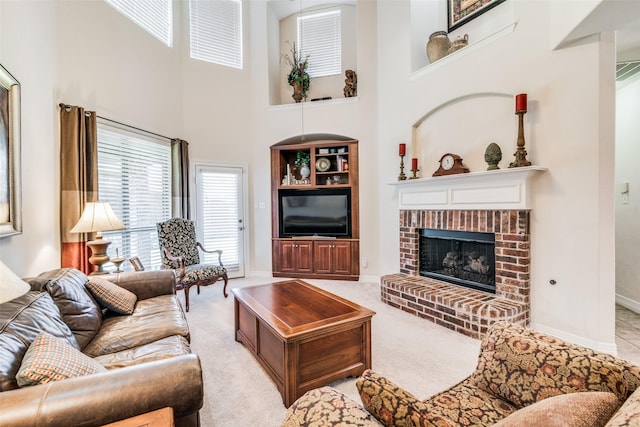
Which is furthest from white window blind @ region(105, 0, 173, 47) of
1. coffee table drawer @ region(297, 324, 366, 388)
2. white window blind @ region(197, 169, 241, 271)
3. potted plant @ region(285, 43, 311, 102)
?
coffee table drawer @ region(297, 324, 366, 388)

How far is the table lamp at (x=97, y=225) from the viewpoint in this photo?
2.75m

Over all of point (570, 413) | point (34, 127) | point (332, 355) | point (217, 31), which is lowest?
point (332, 355)

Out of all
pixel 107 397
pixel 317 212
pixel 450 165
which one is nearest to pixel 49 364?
pixel 107 397

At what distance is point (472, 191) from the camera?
326 cm

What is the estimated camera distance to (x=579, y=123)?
8.46 feet

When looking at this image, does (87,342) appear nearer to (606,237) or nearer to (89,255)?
(89,255)

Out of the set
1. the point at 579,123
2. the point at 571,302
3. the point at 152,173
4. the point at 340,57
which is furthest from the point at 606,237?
the point at 152,173

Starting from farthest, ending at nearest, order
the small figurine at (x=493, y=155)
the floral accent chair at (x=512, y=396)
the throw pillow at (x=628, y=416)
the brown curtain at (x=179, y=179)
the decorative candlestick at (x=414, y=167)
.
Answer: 1. the brown curtain at (x=179, y=179)
2. the decorative candlestick at (x=414, y=167)
3. the small figurine at (x=493, y=155)
4. the floral accent chair at (x=512, y=396)
5. the throw pillow at (x=628, y=416)

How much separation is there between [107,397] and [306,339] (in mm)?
1115

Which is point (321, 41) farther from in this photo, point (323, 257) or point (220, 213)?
point (323, 257)

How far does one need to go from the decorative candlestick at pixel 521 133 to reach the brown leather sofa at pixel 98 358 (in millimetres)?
3165

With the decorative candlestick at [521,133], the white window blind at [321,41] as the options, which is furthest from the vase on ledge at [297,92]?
the decorative candlestick at [521,133]

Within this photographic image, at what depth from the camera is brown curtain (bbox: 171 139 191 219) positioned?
176 inches

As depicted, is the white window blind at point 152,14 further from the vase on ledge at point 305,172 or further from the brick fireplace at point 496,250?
the brick fireplace at point 496,250
